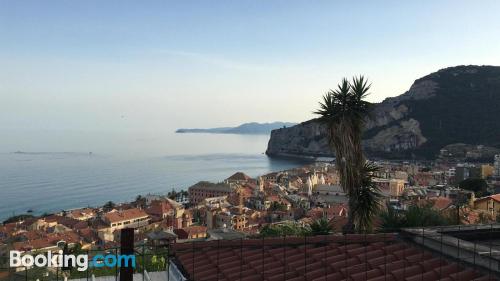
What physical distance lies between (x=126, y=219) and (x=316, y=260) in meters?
57.0

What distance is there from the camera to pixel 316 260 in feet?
20.5

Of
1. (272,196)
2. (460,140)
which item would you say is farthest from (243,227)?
(460,140)

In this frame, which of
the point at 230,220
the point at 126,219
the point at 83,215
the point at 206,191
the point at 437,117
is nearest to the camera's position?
the point at 230,220

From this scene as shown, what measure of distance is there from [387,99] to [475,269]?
183 meters

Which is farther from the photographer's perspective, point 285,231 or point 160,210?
point 160,210

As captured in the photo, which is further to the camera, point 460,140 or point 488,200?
point 460,140

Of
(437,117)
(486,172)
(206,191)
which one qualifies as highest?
(437,117)

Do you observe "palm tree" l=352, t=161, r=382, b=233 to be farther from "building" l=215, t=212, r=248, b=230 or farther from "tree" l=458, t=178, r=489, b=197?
"tree" l=458, t=178, r=489, b=197

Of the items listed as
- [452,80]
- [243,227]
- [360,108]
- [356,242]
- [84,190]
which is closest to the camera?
[356,242]

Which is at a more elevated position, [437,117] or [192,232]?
[437,117]

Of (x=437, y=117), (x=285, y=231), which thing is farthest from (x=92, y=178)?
(x=437, y=117)

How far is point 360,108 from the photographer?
11930mm

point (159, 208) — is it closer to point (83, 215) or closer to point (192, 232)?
point (83, 215)

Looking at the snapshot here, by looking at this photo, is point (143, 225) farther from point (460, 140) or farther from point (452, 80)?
point (452, 80)
